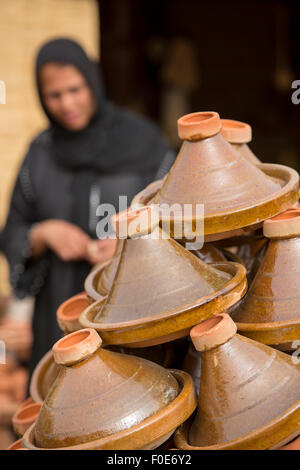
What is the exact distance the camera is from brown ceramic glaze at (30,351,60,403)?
4.70 ft

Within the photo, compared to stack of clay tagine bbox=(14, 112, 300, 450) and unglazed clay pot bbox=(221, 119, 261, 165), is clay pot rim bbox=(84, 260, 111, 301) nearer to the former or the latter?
stack of clay tagine bbox=(14, 112, 300, 450)

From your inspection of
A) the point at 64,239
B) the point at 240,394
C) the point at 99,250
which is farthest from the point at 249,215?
the point at 64,239

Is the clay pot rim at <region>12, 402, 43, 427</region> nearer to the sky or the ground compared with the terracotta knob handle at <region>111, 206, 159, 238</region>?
nearer to the ground

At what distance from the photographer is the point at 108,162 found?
A: 8.87ft

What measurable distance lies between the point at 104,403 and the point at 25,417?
0.41 meters

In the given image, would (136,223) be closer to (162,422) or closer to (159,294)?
(159,294)

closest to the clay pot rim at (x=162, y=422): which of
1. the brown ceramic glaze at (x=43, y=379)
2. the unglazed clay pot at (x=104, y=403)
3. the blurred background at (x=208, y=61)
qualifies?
→ the unglazed clay pot at (x=104, y=403)

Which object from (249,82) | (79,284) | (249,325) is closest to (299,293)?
(249,325)

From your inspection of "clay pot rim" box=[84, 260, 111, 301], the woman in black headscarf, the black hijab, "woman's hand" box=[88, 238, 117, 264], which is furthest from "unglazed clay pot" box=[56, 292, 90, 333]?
the black hijab

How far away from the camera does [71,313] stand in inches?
54.3

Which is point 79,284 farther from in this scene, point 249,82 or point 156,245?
point 249,82

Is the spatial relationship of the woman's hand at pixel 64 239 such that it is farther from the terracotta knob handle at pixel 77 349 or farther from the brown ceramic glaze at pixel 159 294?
the terracotta knob handle at pixel 77 349

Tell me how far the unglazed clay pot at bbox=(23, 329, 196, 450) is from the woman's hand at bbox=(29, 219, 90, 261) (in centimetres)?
141

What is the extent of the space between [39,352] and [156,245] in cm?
173
